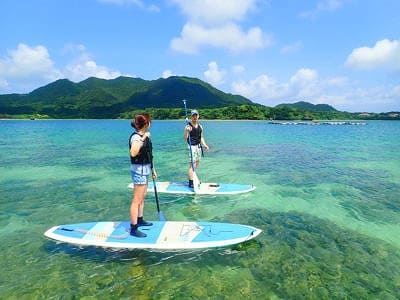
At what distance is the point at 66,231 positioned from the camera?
937 cm

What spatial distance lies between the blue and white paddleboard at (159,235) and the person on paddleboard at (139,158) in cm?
Answer: 41

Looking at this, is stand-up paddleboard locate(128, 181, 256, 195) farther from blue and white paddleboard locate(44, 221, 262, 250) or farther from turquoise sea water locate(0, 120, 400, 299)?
blue and white paddleboard locate(44, 221, 262, 250)

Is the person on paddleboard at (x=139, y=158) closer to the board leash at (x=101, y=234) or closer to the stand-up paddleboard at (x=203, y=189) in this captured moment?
the board leash at (x=101, y=234)

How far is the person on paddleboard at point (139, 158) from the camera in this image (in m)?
8.23

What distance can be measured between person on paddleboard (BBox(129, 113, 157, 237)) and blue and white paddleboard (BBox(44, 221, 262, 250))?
0.41 meters

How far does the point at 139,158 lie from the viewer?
27.8 feet

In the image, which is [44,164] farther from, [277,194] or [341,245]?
[341,245]

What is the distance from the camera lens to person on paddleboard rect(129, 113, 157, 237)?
8234 mm

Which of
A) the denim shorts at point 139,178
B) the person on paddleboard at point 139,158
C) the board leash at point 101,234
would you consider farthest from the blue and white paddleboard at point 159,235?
the denim shorts at point 139,178

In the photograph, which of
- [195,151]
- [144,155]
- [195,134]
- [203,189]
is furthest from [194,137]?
[144,155]

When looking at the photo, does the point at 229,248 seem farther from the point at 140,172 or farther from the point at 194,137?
the point at 194,137

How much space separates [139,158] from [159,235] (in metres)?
2.29

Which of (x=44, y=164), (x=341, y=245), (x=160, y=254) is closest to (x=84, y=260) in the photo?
(x=160, y=254)

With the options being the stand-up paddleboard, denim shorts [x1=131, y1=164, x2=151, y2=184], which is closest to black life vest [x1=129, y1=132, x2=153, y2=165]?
denim shorts [x1=131, y1=164, x2=151, y2=184]
